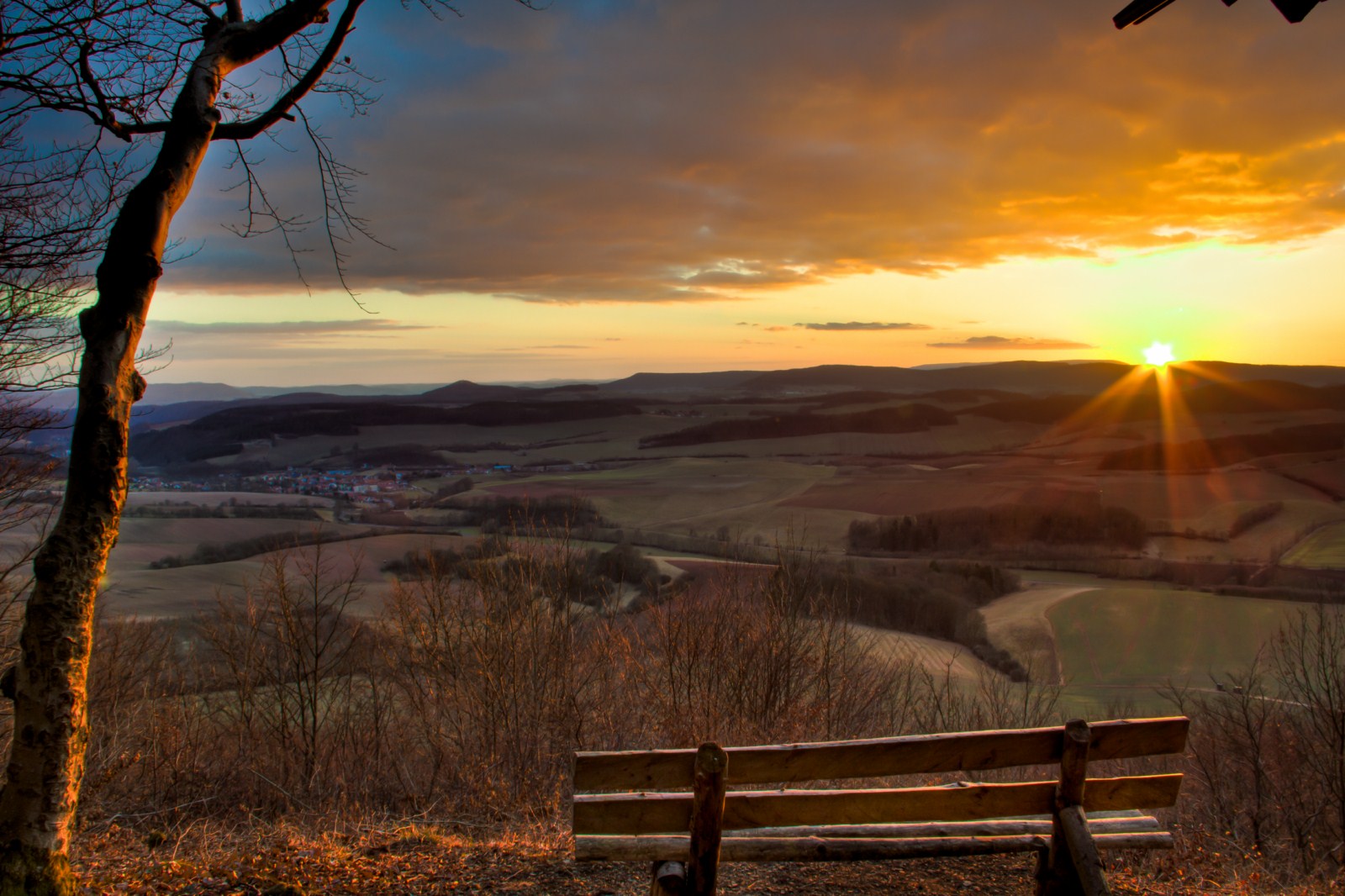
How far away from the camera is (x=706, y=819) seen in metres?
4.25

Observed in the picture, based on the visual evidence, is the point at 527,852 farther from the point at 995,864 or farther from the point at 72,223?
the point at 72,223

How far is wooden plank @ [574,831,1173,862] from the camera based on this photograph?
4.43 m

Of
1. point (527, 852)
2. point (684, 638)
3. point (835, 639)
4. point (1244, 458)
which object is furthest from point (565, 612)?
point (1244, 458)

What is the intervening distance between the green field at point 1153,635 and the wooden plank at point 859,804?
133 ft

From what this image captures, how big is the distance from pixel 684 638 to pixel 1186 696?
26.8 meters

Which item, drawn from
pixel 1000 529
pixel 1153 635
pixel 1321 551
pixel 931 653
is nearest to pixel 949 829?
pixel 931 653

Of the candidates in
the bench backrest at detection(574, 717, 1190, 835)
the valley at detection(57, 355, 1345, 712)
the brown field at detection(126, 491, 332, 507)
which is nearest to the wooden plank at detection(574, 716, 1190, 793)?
the bench backrest at detection(574, 717, 1190, 835)

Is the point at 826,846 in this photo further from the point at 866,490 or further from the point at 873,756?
the point at 866,490

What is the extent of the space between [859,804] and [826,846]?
0.33 m

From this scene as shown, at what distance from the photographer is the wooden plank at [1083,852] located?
470cm

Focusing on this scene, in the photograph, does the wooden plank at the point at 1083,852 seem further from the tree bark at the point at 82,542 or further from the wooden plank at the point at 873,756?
the tree bark at the point at 82,542

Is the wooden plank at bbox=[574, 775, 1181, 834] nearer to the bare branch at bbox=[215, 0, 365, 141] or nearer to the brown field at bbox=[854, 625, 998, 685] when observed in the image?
the bare branch at bbox=[215, 0, 365, 141]

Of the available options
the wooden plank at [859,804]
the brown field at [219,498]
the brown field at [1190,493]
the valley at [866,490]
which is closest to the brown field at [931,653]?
the valley at [866,490]

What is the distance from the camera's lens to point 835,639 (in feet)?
67.7
